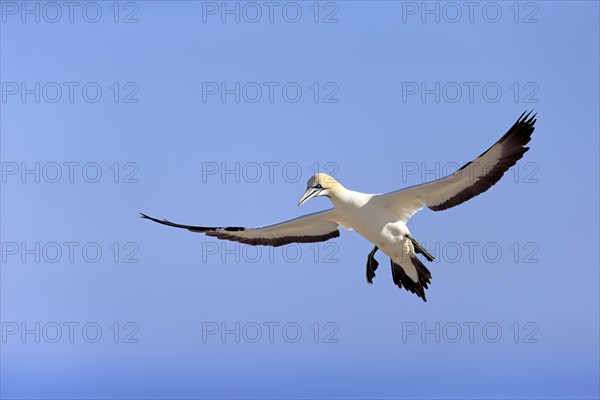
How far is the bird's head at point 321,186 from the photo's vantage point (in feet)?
63.2

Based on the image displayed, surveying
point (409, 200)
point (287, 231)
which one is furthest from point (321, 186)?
point (287, 231)

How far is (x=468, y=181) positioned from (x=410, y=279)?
1827 millimetres

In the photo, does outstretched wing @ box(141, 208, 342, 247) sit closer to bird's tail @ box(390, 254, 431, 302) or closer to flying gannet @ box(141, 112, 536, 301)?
flying gannet @ box(141, 112, 536, 301)

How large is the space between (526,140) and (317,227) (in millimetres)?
3864

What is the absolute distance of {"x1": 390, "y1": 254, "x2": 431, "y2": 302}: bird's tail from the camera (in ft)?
63.4

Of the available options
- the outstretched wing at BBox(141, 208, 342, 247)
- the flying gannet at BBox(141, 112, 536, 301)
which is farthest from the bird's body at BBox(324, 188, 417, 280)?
the outstretched wing at BBox(141, 208, 342, 247)

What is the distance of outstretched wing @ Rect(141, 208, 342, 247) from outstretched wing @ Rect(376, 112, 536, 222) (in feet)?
3.94

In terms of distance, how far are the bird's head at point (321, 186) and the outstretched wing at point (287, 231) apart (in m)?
0.73

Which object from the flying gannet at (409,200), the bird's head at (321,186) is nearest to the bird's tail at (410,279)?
the flying gannet at (409,200)

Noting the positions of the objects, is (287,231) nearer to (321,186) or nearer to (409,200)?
(321,186)

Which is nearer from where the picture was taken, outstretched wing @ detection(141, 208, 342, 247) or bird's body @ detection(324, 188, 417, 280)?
bird's body @ detection(324, 188, 417, 280)

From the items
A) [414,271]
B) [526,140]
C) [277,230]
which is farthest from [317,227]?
[526,140]

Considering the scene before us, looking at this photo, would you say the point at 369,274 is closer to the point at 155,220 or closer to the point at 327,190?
the point at 327,190

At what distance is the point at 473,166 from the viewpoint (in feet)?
62.7
